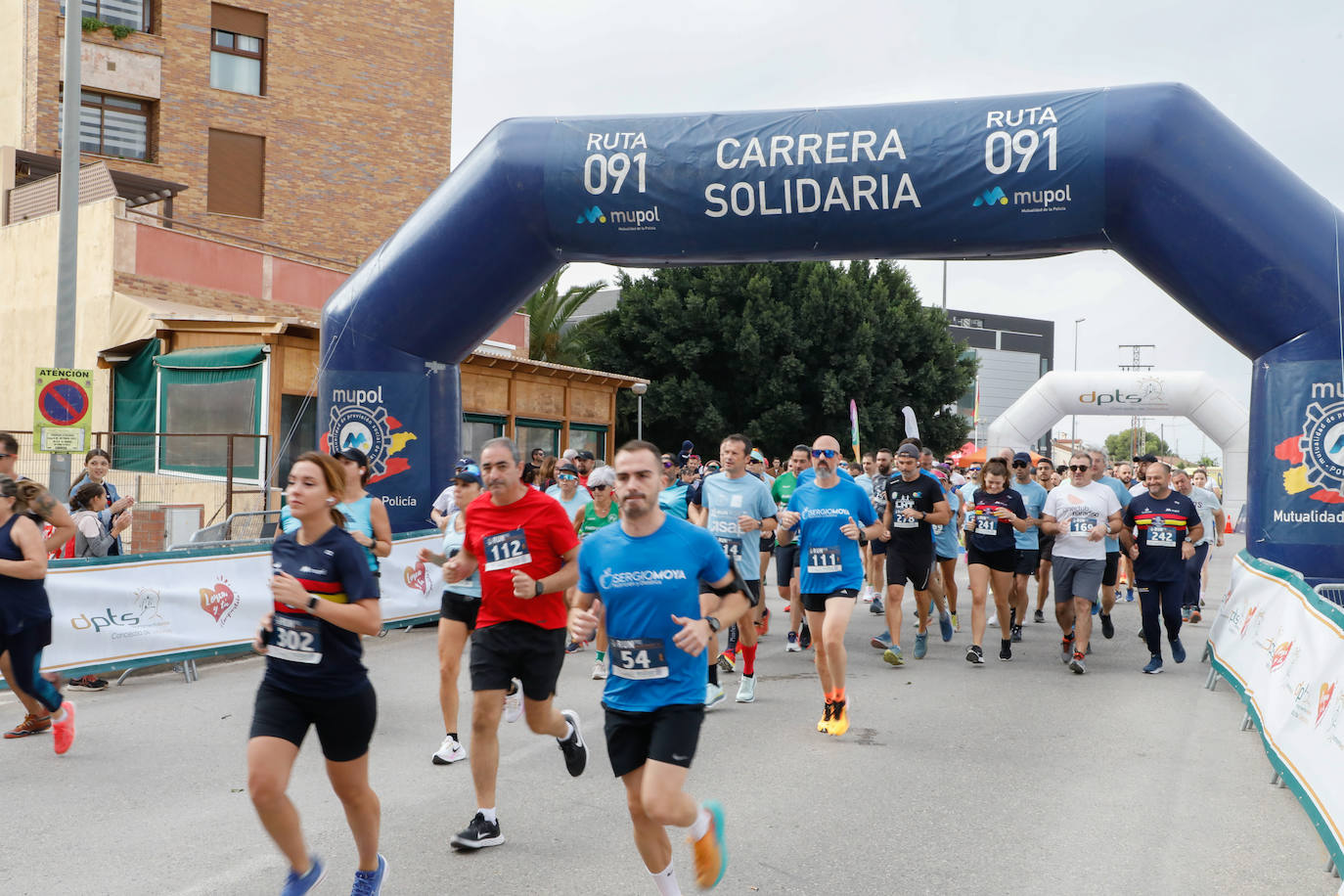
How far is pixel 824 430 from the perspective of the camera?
122 feet

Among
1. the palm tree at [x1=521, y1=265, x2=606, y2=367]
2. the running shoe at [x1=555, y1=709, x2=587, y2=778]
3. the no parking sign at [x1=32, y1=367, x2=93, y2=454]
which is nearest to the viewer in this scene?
the running shoe at [x1=555, y1=709, x2=587, y2=778]

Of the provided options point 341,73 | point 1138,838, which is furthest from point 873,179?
point 341,73

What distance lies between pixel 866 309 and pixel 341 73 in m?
16.6

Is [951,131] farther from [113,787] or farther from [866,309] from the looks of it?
[866,309]

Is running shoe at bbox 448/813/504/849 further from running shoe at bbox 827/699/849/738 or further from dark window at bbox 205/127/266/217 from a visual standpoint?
dark window at bbox 205/127/266/217

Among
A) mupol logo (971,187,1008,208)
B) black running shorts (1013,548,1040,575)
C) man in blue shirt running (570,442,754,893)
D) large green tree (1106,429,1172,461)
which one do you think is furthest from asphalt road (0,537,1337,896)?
large green tree (1106,429,1172,461)

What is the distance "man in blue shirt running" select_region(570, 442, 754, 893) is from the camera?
4.29 metres

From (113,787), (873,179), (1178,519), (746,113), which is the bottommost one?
(113,787)

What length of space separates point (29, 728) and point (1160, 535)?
8710mm

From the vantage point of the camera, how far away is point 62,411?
1144 centimetres

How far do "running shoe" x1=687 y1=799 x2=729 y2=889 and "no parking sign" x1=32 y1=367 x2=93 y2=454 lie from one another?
9223 millimetres

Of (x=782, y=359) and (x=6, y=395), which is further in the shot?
(x=782, y=359)

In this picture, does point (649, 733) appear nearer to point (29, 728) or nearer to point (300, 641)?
point (300, 641)

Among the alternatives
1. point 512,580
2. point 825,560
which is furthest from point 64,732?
point 825,560
